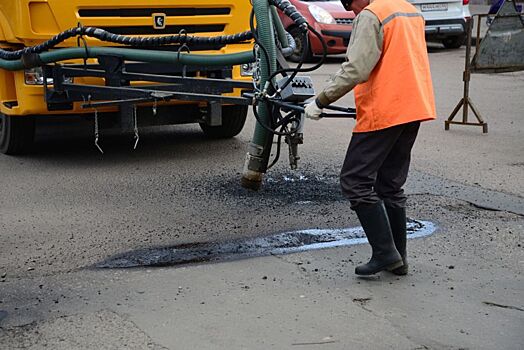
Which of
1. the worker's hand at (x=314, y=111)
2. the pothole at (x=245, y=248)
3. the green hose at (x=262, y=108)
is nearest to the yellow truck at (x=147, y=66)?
the green hose at (x=262, y=108)

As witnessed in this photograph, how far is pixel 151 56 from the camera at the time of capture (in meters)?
7.16

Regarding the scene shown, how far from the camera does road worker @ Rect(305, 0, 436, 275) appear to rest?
498 cm

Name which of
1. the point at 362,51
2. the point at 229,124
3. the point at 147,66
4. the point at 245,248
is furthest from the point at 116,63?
the point at 362,51

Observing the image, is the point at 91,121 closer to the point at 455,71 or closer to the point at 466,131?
the point at 466,131

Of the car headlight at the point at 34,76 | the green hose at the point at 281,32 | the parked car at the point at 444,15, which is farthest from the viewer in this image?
the parked car at the point at 444,15

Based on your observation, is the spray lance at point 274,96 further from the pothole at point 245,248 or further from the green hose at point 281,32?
the pothole at point 245,248

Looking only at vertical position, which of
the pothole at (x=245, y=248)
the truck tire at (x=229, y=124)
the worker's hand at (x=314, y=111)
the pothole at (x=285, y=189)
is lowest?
the pothole at (x=285, y=189)

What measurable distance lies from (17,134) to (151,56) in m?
2.21

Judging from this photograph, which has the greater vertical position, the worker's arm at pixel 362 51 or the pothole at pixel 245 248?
the worker's arm at pixel 362 51

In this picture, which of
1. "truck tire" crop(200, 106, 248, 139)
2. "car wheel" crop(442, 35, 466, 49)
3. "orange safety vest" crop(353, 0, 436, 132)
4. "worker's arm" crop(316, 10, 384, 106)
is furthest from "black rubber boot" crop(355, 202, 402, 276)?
"car wheel" crop(442, 35, 466, 49)

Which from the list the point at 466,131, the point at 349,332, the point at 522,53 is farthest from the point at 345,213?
the point at 522,53

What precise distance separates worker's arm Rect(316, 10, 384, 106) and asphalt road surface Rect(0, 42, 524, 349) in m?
1.21

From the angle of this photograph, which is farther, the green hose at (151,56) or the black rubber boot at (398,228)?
the green hose at (151,56)

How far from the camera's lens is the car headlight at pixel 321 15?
16641mm
